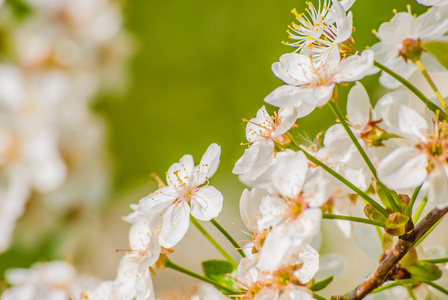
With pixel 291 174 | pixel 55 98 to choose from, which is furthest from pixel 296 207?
pixel 55 98

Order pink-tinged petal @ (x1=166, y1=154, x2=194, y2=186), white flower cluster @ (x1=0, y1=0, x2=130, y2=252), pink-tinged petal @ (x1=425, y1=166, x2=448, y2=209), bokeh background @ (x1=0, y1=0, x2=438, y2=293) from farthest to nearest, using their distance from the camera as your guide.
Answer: bokeh background @ (x1=0, y1=0, x2=438, y2=293)
white flower cluster @ (x1=0, y1=0, x2=130, y2=252)
pink-tinged petal @ (x1=166, y1=154, x2=194, y2=186)
pink-tinged petal @ (x1=425, y1=166, x2=448, y2=209)

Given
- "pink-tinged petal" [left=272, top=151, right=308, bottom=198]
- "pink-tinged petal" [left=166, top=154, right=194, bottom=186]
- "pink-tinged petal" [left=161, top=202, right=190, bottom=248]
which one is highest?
"pink-tinged petal" [left=166, top=154, right=194, bottom=186]

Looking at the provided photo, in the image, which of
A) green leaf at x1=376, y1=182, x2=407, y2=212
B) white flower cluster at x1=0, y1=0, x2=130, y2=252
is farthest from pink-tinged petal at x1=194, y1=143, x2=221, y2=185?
white flower cluster at x1=0, y1=0, x2=130, y2=252

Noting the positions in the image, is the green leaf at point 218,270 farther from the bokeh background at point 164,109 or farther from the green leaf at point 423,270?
the bokeh background at point 164,109

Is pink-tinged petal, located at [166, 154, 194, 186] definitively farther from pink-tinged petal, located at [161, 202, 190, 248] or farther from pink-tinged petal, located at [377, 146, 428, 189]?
pink-tinged petal, located at [377, 146, 428, 189]

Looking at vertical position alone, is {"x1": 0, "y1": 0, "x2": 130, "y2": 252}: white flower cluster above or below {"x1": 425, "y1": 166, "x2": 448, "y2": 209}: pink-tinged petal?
above

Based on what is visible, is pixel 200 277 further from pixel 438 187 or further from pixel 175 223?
pixel 438 187
